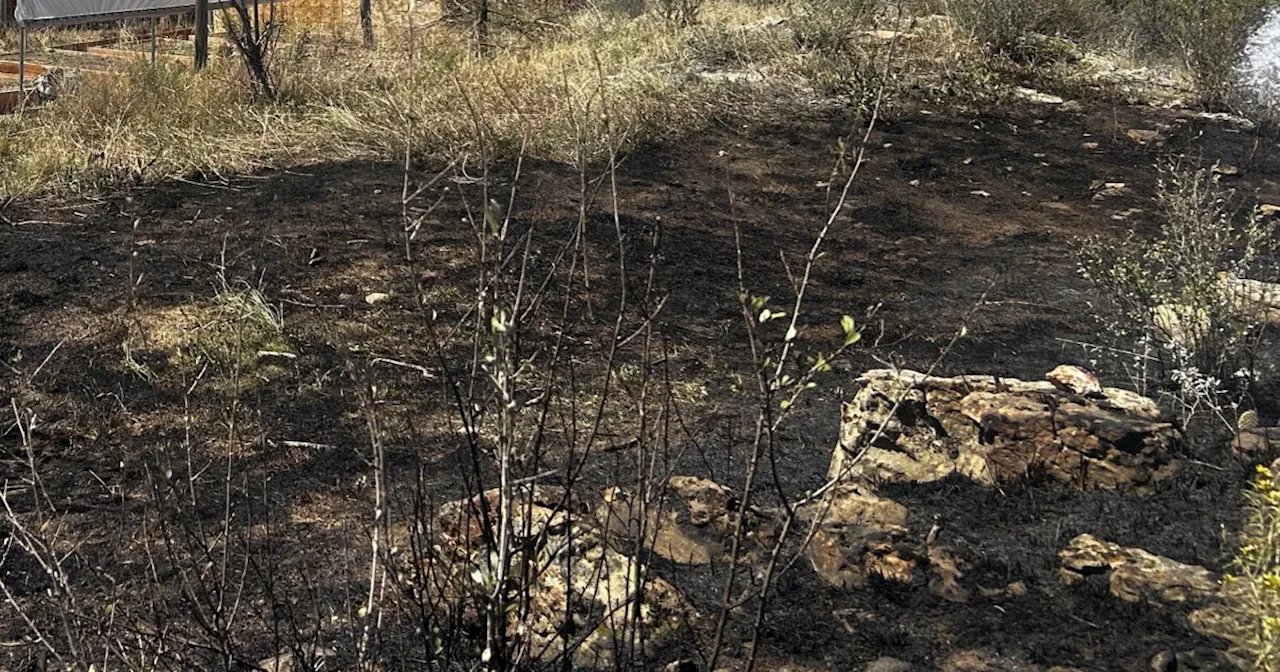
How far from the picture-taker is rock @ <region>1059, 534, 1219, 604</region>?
99.5 inches

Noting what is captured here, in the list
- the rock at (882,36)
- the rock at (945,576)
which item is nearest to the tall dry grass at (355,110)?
the rock at (882,36)

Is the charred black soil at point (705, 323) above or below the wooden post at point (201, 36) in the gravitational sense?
below

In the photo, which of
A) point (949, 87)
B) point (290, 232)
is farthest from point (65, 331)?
point (949, 87)

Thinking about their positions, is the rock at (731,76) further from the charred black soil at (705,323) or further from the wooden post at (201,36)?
the wooden post at (201,36)

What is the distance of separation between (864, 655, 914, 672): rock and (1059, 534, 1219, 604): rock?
1.76 feet

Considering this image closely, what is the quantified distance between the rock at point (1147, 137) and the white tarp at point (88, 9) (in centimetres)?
621

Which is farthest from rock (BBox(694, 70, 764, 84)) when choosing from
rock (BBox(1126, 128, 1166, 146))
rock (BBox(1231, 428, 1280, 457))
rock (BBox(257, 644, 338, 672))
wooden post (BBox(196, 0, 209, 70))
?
rock (BBox(257, 644, 338, 672))

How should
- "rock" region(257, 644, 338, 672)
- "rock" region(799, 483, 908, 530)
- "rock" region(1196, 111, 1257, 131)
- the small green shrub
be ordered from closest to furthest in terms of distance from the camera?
1. "rock" region(257, 644, 338, 672)
2. "rock" region(799, 483, 908, 530)
3. "rock" region(1196, 111, 1257, 131)
4. the small green shrub

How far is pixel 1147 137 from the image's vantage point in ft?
24.0

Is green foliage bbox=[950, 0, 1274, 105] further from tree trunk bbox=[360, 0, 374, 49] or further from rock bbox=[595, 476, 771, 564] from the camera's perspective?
rock bbox=[595, 476, 771, 564]

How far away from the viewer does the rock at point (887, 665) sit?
88.9 inches

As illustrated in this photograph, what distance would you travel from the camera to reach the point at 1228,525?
287 centimetres

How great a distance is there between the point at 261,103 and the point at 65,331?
324 cm

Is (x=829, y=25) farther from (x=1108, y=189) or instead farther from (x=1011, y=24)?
(x=1108, y=189)
